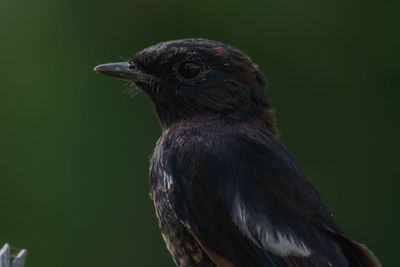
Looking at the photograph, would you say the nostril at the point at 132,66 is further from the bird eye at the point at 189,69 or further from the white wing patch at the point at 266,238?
the white wing patch at the point at 266,238

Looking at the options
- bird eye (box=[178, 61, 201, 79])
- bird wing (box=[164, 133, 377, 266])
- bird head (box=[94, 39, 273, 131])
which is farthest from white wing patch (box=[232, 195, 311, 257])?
bird eye (box=[178, 61, 201, 79])

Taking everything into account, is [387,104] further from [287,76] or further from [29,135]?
[29,135]

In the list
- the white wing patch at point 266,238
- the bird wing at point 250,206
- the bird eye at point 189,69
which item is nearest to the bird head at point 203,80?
the bird eye at point 189,69

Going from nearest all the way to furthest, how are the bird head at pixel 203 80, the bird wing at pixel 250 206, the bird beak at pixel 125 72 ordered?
the bird wing at pixel 250 206 → the bird head at pixel 203 80 → the bird beak at pixel 125 72

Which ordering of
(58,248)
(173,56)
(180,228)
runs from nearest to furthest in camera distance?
(180,228) → (173,56) → (58,248)

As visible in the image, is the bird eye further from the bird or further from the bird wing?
the bird wing

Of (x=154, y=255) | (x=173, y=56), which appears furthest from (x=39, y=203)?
(x=173, y=56)
